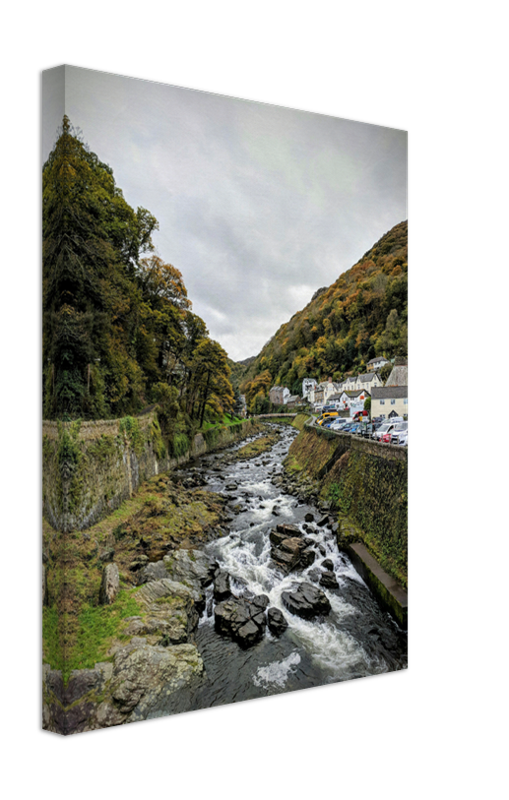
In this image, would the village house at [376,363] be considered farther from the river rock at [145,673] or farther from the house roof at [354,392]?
the river rock at [145,673]

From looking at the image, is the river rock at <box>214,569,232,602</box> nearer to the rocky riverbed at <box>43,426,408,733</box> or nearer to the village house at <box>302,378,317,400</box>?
the rocky riverbed at <box>43,426,408,733</box>

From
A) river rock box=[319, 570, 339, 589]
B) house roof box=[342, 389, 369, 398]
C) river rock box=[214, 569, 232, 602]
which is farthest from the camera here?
house roof box=[342, 389, 369, 398]

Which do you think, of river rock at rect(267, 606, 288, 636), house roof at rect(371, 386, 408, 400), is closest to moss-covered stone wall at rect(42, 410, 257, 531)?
river rock at rect(267, 606, 288, 636)

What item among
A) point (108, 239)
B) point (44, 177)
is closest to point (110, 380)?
point (108, 239)

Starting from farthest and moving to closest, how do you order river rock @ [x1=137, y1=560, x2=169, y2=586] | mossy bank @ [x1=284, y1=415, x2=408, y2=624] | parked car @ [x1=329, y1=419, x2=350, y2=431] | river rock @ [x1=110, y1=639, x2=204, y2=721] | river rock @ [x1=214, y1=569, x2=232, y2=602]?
1. parked car @ [x1=329, y1=419, x2=350, y2=431]
2. mossy bank @ [x1=284, y1=415, x2=408, y2=624]
3. river rock @ [x1=214, y1=569, x2=232, y2=602]
4. river rock @ [x1=137, y1=560, x2=169, y2=586]
5. river rock @ [x1=110, y1=639, x2=204, y2=721]

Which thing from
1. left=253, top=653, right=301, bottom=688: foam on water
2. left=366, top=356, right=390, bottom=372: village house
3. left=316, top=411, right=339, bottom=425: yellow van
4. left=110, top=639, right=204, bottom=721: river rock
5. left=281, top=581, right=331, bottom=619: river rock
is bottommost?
left=253, top=653, right=301, bottom=688: foam on water

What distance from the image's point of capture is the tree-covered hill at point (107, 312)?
6.72 feet

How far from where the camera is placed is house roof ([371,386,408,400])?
2861 mm

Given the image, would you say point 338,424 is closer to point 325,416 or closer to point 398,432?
point 325,416

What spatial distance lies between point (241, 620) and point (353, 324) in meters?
3.03

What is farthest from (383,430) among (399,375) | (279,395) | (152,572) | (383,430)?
(152,572)

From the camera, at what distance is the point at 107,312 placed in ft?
7.44

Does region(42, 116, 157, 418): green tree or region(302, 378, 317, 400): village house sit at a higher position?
region(42, 116, 157, 418): green tree

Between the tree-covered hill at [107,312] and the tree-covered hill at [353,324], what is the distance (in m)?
0.64
